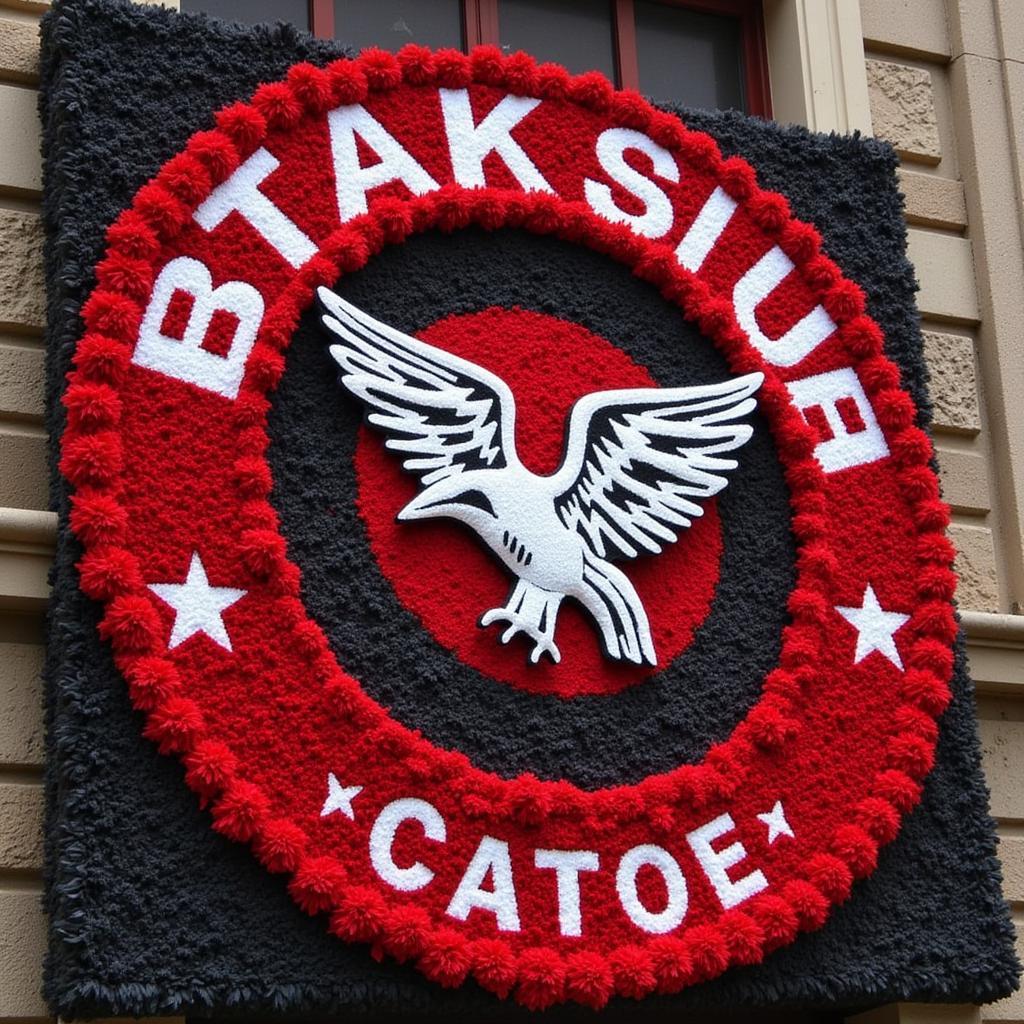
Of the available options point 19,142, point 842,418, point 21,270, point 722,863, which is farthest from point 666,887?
point 19,142

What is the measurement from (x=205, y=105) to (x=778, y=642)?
224 cm

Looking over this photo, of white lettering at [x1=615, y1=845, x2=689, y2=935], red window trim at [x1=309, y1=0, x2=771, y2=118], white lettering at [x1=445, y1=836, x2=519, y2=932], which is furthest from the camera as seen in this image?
red window trim at [x1=309, y1=0, x2=771, y2=118]

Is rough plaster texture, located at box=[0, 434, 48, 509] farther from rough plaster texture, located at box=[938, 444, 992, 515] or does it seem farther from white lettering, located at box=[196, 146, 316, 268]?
rough plaster texture, located at box=[938, 444, 992, 515]

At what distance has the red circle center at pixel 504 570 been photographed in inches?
192

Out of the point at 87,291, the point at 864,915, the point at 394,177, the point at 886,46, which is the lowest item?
the point at 864,915

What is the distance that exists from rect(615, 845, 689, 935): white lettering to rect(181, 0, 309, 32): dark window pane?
2915 mm

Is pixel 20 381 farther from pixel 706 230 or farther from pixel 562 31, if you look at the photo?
pixel 562 31

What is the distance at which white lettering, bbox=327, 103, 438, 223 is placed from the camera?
5137mm

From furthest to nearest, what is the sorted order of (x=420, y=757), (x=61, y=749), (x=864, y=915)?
(x=864, y=915) < (x=420, y=757) < (x=61, y=749)

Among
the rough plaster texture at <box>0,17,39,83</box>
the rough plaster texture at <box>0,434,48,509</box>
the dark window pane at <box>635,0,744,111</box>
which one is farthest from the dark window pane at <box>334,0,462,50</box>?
the rough plaster texture at <box>0,434,48,509</box>

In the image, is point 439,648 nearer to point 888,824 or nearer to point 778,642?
point 778,642

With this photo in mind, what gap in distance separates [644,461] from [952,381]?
1.56 meters

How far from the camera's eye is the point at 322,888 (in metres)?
4.35

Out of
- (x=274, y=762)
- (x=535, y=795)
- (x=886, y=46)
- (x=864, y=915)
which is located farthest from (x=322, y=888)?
(x=886, y=46)
